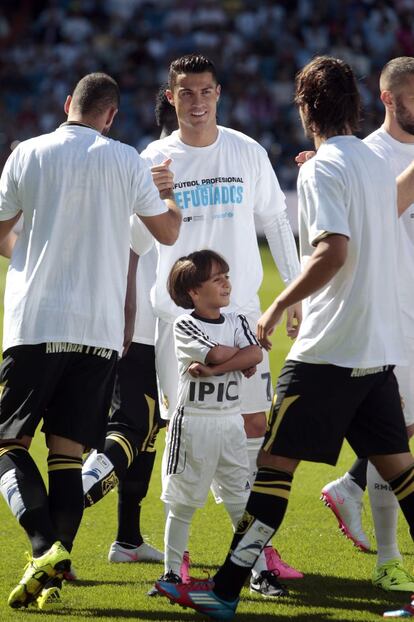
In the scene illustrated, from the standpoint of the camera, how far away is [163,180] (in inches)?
227

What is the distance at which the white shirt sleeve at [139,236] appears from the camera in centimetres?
597

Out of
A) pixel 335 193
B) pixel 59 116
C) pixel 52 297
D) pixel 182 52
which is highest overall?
pixel 182 52

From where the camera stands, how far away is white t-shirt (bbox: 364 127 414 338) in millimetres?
5934

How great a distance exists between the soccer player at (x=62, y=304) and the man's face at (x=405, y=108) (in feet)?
4.46

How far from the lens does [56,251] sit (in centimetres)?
537

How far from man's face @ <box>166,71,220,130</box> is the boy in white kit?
0.95 meters

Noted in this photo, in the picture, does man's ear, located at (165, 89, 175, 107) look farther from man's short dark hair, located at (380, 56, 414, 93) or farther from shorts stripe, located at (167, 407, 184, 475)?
shorts stripe, located at (167, 407, 184, 475)

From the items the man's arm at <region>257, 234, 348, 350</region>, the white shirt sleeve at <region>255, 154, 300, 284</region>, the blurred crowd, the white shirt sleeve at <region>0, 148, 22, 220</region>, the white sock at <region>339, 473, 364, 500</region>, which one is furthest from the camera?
the blurred crowd

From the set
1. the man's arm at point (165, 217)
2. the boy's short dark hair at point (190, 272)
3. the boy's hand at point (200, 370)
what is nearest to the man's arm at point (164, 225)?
the man's arm at point (165, 217)

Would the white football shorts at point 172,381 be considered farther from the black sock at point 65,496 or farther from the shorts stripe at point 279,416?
the shorts stripe at point 279,416

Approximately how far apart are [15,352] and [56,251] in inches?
19.1

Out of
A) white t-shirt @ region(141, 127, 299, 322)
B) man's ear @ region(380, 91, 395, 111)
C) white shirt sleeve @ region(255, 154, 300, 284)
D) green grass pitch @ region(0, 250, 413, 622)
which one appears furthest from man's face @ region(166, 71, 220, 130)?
green grass pitch @ region(0, 250, 413, 622)

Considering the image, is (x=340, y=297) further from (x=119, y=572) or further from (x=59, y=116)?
(x=59, y=116)

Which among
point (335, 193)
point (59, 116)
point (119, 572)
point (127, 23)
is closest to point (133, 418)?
point (119, 572)
